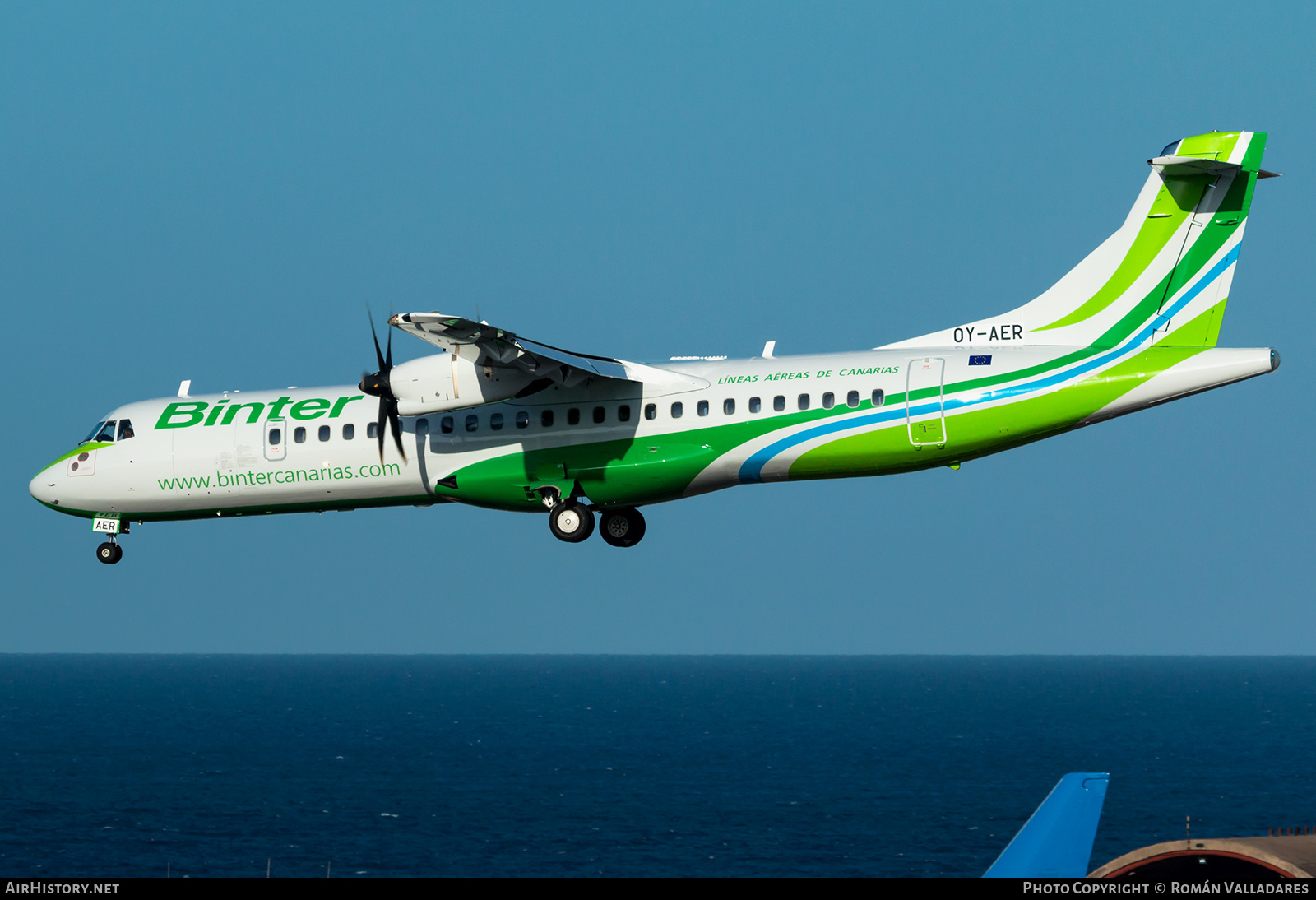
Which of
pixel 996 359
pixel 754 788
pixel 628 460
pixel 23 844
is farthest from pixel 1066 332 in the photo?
pixel 754 788

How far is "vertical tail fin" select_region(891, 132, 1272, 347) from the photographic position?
27.0 m

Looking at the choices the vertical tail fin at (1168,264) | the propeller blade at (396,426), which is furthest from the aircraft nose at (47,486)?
the vertical tail fin at (1168,264)

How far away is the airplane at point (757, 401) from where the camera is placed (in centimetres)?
2672

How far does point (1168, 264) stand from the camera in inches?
Answer: 1083

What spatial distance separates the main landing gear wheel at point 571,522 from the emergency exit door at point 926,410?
23.1 ft

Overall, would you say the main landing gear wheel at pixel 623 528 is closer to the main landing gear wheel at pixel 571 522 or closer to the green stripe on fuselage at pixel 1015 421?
the main landing gear wheel at pixel 571 522

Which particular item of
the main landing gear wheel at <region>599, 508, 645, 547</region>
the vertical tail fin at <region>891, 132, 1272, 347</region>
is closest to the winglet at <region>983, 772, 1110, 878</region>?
the vertical tail fin at <region>891, 132, 1272, 347</region>

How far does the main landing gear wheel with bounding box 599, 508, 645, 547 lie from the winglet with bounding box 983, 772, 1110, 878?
53.2ft

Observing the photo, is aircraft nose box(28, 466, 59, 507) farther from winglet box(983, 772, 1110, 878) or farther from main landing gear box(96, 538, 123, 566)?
winglet box(983, 772, 1110, 878)

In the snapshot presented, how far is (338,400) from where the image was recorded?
3102 cm

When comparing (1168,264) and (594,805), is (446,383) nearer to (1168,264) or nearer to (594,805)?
(1168,264)

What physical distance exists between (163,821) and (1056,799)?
452 ft

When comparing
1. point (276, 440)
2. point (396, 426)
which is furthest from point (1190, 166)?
point (276, 440)
